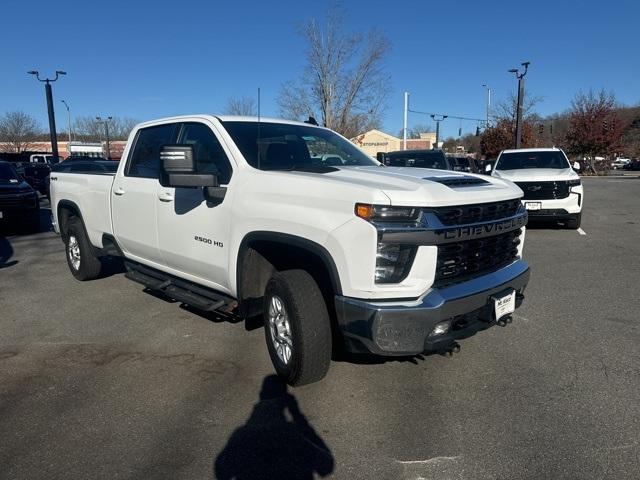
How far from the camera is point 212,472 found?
2711 millimetres

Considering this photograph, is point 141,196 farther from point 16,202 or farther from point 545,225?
point 545,225

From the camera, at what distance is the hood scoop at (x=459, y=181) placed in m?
3.41

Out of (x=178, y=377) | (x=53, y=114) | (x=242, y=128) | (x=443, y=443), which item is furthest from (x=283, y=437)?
(x=53, y=114)

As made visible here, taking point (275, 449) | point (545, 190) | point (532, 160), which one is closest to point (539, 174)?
point (545, 190)

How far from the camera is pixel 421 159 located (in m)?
13.1

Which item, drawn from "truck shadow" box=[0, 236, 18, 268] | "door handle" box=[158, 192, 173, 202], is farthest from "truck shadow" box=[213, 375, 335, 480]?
"truck shadow" box=[0, 236, 18, 268]

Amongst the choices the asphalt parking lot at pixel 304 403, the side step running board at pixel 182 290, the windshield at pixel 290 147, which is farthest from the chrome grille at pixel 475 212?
the side step running board at pixel 182 290

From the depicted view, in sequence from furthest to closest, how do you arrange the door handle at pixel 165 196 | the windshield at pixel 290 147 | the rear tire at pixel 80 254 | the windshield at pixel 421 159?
the windshield at pixel 421 159 → the rear tire at pixel 80 254 → the door handle at pixel 165 196 → the windshield at pixel 290 147

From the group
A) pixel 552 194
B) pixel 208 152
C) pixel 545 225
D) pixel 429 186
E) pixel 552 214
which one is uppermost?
pixel 208 152

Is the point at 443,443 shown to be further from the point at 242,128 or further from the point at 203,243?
the point at 242,128

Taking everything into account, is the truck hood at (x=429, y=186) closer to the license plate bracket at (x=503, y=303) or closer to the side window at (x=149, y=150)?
the license plate bracket at (x=503, y=303)

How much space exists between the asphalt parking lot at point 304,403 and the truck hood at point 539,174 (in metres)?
5.34

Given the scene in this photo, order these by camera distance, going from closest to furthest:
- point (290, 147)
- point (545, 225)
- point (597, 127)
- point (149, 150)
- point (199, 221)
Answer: point (199, 221) < point (290, 147) < point (149, 150) < point (545, 225) < point (597, 127)

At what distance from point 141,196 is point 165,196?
535 mm
